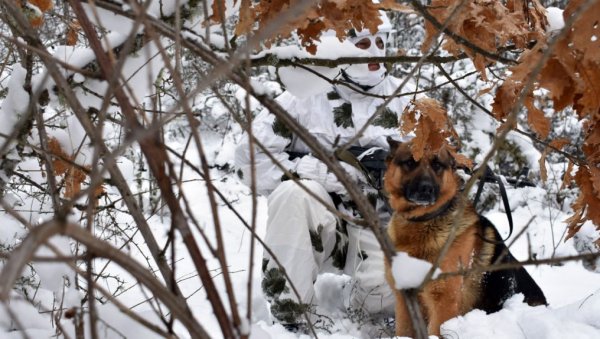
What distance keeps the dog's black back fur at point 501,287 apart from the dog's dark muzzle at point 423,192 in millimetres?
363

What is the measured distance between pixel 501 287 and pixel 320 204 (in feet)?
3.60

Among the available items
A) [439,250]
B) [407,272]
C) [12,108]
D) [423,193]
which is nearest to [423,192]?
[423,193]

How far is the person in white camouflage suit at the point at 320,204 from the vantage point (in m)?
3.54

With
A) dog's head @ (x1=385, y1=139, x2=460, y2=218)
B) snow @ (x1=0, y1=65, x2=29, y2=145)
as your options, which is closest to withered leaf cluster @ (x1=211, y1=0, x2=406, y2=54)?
snow @ (x1=0, y1=65, x2=29, y2=145)

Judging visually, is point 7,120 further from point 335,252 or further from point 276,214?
point 335,252

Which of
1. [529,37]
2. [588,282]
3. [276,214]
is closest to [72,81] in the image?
[529,37]

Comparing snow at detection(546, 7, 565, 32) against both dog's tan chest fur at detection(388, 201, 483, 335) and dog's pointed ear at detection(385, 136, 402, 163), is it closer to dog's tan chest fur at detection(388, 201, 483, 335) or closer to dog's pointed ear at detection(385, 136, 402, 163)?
dog's tan chest fur at detection(388, 201, 483, 335)

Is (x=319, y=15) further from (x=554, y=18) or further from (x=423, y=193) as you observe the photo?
(x=423, y=193)

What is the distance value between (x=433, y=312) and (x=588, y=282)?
5.36 ft

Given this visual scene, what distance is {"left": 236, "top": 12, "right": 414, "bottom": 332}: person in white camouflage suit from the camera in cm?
354

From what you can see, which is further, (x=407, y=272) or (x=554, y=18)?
(x=554, y=18)

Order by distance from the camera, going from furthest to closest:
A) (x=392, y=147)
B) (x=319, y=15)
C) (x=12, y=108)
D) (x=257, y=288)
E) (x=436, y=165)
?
(x=257, y=288) < (x=392, y=147) < (x=436, y=165) < (x=12, y=108) < (x=319, y=15)

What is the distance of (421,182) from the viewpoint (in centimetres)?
330

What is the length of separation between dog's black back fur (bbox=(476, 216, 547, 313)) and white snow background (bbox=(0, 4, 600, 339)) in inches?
3.8
